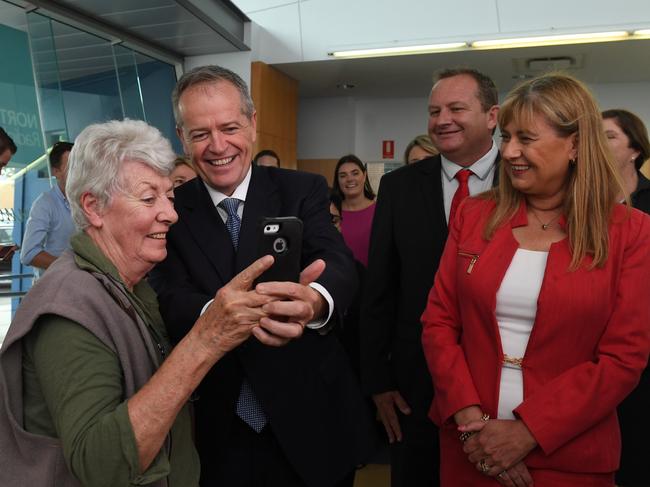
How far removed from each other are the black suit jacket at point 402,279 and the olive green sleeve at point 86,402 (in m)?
1.21

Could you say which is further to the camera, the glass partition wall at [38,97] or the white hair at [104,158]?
the glass partition wall at [38,97]

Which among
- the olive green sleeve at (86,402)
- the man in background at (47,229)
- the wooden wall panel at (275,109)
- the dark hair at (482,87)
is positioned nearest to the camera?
the olive green sleeve at (86,402)

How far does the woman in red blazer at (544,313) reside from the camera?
1474 mm

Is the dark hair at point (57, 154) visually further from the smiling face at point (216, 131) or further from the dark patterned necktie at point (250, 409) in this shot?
the dark patterned necktie at point (250, 409)

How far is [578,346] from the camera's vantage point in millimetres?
1502

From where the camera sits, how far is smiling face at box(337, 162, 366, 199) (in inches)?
189

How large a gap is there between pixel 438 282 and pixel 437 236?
0.42m

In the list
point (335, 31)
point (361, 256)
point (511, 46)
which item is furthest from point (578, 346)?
point (335, 31)

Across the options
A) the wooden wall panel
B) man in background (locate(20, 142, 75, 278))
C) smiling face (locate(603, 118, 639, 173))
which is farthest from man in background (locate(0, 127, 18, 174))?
the wooden wall panel

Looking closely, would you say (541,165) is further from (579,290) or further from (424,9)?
(424,9)

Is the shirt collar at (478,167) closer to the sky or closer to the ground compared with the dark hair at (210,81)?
closer to the ground

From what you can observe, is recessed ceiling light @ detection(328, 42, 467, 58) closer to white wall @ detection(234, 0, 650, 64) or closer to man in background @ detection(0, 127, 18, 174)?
white wall @ detection(234, 0, 650, 64)

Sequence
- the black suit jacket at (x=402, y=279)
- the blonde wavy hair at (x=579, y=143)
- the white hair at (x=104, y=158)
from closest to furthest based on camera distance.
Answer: the white hair at (x=104, y=158) → the blonde wavy hair at (x=579, y=143) → the black suit jacket at (x=402, y=279)

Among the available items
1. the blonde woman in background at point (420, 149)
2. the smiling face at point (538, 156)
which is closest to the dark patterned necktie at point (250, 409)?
the smiling face at point (538, 156)
